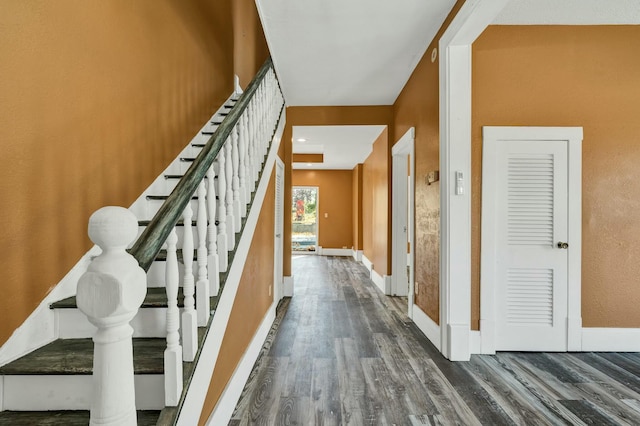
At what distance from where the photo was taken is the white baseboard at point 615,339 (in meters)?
2.59

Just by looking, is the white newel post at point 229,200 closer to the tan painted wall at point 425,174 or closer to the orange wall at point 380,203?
the tan painted wall at point 425,174

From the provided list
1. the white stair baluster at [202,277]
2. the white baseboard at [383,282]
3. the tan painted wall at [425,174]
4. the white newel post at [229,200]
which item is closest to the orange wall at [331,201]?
the white baseboard at [383,282]

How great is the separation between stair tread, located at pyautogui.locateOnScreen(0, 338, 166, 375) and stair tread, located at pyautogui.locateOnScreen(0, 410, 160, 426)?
0.14m

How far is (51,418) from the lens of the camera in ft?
3.34

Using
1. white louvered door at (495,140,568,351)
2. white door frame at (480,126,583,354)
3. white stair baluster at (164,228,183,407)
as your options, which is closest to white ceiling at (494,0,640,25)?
white door frame at (480,126,583,354)

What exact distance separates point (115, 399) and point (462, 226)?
7.91ft

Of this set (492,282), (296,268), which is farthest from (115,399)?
(296,268)

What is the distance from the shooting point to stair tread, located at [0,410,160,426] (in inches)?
38.9

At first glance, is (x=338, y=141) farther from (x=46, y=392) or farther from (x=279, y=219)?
(x=46, y=392)

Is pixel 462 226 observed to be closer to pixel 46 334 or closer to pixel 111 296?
pixel 111 296

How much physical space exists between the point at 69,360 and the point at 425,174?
290 cm

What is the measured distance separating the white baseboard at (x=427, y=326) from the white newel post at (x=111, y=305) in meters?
2.49

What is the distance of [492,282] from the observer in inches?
A: 101

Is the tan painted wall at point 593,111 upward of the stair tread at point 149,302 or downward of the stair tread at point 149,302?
upward
